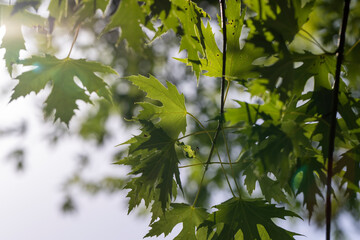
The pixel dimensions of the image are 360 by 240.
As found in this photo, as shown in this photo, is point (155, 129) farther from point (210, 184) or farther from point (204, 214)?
point (210, 184)

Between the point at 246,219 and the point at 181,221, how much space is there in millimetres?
229

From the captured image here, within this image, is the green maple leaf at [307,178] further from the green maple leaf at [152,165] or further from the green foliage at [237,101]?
the green maple leaf at [152,165]

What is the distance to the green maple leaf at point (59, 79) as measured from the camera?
4.11 feet

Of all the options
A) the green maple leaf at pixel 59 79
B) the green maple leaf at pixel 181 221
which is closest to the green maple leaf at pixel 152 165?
the green maple leaf at pixel 181 221

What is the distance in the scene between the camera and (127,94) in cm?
559

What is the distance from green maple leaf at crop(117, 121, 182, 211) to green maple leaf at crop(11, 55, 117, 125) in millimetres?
340

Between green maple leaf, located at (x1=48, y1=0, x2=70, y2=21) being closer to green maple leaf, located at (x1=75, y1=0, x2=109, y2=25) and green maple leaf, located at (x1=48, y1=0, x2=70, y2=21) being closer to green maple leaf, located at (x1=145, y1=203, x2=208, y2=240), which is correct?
green maple leaf, located at (x1=75, y1=0, x2=109, y2=25)

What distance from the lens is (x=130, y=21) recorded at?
0.80 m

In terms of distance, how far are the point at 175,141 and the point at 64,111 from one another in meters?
0.47

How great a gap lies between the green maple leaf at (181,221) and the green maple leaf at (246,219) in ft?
0.36

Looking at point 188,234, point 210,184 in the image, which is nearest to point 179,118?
point 188,234

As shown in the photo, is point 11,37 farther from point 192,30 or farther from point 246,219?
point 246,219

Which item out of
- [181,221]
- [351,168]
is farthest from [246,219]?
[351,168]

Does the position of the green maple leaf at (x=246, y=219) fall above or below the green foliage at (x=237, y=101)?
below
